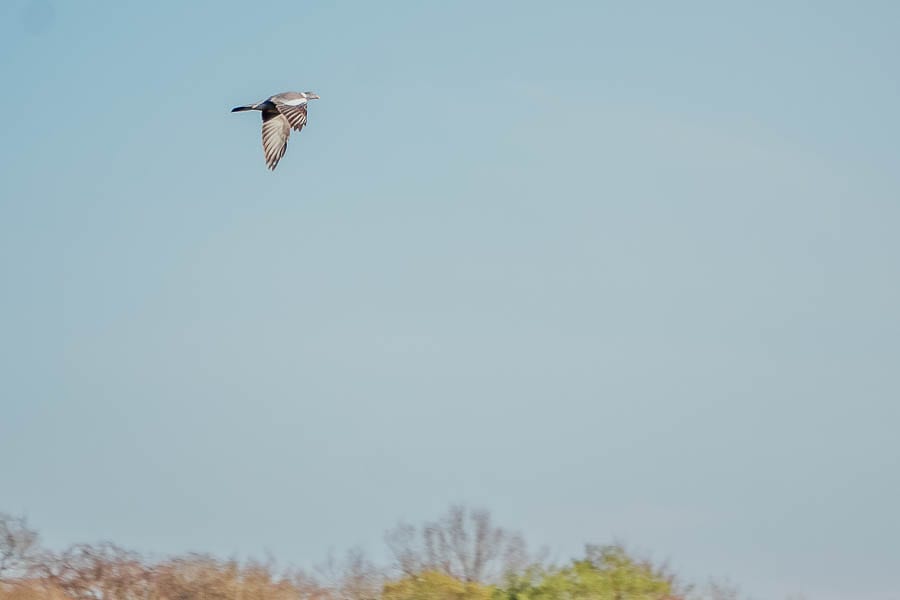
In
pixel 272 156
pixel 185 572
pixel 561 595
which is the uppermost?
pixel 272 156

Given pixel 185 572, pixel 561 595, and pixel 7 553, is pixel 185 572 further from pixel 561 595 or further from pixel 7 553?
pixel 561 595

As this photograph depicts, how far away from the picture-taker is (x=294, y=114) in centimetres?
2428

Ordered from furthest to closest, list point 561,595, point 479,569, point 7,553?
1. point 479,569
2. point 7,553
3. point 561,595

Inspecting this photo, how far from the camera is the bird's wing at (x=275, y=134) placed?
24.4m

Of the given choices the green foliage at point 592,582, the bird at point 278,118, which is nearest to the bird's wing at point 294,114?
the bird at point 278,118

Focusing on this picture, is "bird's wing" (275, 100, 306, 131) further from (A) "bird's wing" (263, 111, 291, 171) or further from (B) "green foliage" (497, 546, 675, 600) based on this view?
(B) "green foliage" (497, 546, 675, 600)

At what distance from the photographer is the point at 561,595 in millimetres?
26688

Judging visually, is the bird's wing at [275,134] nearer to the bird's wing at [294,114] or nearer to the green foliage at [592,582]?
the bird's wing at [294,114]

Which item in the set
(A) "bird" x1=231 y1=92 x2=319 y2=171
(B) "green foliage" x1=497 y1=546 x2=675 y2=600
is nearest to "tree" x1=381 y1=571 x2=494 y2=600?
(B) "green foliage" x1=497 y1=546 x2=675 y2=600

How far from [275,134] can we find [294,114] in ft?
1.37

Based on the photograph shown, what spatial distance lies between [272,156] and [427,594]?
24.6 feet

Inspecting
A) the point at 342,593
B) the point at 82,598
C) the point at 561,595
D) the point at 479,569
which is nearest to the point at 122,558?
the point at 82,598

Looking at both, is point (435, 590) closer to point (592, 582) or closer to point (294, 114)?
point (592, 582)

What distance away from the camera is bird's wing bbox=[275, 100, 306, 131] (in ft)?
79.5
